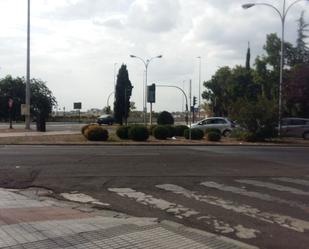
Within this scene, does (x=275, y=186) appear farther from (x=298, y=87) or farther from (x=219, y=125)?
(x=298, y=87)

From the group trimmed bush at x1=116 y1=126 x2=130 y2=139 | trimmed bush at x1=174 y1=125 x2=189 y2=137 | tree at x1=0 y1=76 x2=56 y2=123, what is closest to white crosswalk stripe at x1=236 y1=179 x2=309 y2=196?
trimmed bush at x1=116 y1=126 x2=130 y2=139

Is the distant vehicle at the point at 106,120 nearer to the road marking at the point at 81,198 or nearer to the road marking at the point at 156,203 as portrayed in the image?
the road marking at the point at 156,203

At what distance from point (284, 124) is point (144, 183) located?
92.3ft

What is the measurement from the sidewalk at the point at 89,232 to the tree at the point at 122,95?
79638 mm

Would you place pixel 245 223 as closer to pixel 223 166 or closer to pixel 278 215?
pixel 278 215

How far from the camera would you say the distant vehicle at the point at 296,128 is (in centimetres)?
4094

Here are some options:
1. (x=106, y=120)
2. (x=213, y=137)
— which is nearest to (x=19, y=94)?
(x=106, y=120)

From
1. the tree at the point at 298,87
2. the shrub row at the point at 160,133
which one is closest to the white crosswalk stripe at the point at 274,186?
the shrub row at the point at 160,133

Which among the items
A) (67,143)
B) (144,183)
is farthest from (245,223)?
(67,143)

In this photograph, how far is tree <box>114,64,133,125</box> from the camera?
92.1 metres

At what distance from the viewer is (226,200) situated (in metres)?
11.8

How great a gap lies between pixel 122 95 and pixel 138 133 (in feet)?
197

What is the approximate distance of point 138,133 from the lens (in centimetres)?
3469

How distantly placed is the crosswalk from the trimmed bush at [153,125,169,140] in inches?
852
